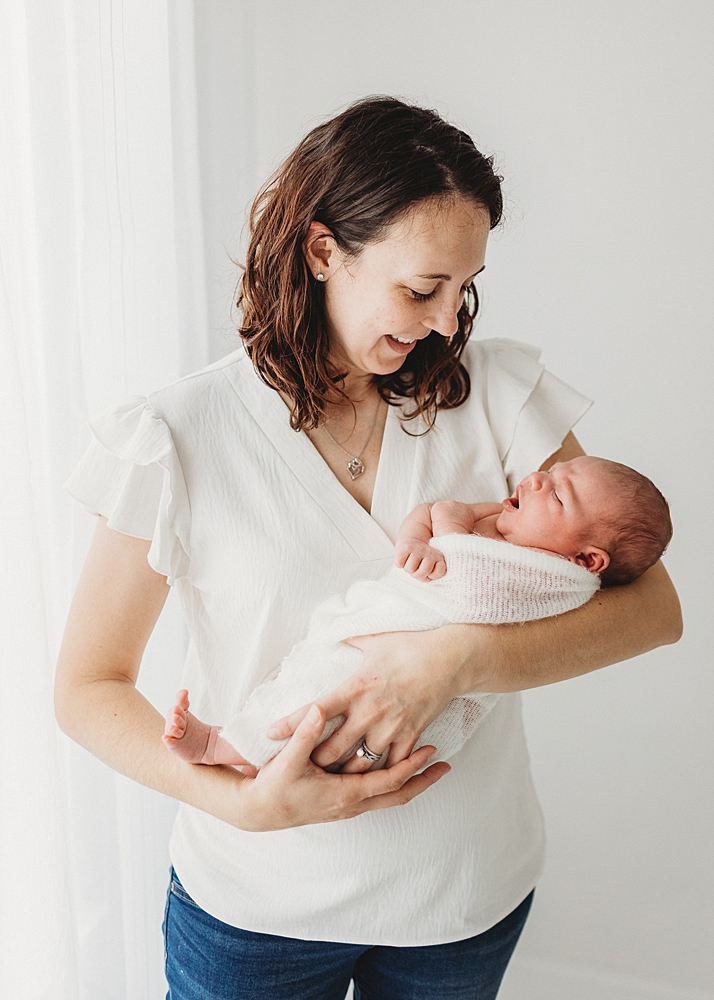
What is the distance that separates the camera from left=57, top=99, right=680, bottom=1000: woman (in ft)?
3.33

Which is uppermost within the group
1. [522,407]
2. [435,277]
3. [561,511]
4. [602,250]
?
[435,277]

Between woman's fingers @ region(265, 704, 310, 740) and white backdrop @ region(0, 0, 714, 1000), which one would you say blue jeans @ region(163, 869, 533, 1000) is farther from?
woman's fingers @ region(265, 704, 310, 740)

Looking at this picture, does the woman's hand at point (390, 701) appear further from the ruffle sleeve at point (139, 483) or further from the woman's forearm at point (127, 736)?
the ruffle sleeve at point (139, 483)

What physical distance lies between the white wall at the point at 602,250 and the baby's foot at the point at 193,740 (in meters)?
1.19

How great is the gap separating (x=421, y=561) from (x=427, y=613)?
0.07 m

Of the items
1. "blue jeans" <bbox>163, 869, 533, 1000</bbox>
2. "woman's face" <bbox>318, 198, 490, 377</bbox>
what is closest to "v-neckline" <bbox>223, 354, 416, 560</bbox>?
"woman's face" <bbox>318, 198, 490, 377</bbox>

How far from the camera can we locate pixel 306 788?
3.11 feet

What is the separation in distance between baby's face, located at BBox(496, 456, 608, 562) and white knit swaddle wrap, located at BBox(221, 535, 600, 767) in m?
0.09

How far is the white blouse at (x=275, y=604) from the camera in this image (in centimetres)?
107

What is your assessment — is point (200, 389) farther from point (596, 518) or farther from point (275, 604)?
point (596, 518)

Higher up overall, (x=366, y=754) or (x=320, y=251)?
(x=320, y=251)

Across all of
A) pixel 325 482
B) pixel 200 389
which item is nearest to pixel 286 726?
pixel 325 482

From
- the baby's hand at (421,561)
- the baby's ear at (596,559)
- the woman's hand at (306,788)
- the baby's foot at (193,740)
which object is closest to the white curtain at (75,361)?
the baby's foot at (193,740)

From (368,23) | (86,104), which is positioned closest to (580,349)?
(368,23)
